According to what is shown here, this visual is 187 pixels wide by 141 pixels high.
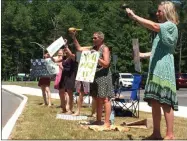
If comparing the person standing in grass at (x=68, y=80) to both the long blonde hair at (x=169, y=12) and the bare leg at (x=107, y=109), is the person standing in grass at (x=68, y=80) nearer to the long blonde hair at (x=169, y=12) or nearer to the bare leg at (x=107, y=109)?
the bare leg at (x=107, y=109)

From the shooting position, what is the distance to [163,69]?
6711 millimetres

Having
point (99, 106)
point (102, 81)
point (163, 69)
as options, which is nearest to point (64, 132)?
point (99, 106)

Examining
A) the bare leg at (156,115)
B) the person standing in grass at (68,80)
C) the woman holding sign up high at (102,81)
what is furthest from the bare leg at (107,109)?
the person standing in grass at (68,80)

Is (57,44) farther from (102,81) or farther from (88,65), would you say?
(102,81)

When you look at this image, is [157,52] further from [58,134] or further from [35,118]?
[35,118]

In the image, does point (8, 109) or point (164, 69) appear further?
point (8, 109)

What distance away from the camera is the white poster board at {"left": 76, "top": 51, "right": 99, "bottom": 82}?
27.7 ft

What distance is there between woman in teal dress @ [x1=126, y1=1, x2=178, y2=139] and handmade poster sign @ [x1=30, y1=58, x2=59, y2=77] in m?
7.59

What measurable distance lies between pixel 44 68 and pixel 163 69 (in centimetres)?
858

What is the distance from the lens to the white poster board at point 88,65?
8445 millimetres

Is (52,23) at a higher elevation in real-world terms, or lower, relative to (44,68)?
higher

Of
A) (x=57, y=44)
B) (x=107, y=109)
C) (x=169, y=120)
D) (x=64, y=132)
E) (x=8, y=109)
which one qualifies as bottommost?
(x=8, y=109)

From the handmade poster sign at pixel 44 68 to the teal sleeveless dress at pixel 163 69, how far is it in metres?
7.58

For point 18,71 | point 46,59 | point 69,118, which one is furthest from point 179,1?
point 69,118
